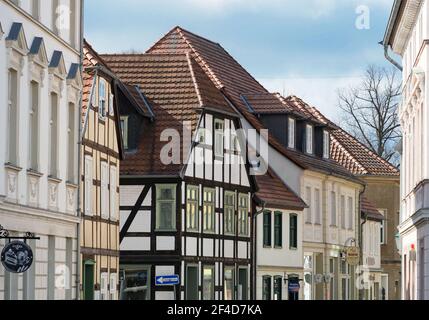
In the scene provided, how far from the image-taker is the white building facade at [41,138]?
25.3 m

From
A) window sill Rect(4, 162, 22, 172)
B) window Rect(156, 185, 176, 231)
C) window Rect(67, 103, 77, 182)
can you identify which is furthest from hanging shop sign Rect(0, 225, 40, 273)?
window Rect(156, 185, 176, 231)

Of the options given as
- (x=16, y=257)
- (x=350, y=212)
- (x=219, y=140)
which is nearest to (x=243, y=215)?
(x=219, y=140)

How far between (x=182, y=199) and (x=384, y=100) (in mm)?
26872

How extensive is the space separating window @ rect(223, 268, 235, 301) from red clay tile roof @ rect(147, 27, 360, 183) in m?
7.84

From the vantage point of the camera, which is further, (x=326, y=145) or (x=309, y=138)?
(x=326, y=145)

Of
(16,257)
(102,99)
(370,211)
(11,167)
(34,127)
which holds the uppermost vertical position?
(102,99)

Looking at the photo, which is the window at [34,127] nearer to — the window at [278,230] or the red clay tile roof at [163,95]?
the red clay tile roof at [163,95]

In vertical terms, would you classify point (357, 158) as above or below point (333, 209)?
above

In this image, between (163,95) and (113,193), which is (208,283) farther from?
(113,193)

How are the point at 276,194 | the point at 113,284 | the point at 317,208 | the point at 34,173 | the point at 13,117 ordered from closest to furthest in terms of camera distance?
the point at 13,117 → the point at 34,173 → the point at 113,284 → the point at 276,194 → the point at 317,208

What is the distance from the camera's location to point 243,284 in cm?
5031

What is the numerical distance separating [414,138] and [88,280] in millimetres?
10300

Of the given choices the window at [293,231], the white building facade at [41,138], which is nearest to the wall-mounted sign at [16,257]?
the white building facade at [41,138]
